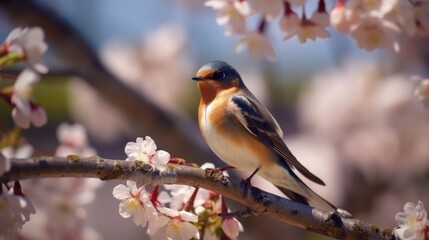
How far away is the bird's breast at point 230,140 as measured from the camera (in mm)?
1903

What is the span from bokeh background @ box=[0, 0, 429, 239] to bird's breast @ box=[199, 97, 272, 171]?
0.74 m

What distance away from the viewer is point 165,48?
404 centimetres

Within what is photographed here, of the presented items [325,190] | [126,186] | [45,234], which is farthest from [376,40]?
[325,190]

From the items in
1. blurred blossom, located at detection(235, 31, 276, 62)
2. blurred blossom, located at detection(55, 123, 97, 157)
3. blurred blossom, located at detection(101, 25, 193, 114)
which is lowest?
blurred blossom, located at detection(55, 123, 97, 157)

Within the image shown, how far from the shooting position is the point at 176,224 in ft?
4.87

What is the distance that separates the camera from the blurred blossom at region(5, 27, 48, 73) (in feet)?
4.34

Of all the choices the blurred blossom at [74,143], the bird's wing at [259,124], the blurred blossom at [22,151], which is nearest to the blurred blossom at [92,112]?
the blurred blossom at [74,143]

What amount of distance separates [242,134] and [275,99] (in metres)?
1.80

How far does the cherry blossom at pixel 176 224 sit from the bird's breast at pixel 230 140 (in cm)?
41

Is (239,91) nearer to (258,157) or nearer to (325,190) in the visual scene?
(258,157)

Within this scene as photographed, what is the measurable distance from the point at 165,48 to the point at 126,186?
2.62 meters

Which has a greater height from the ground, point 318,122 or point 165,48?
point 165,48

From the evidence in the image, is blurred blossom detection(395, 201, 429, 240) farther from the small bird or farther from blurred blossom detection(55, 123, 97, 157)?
blurred blossom detection(55, 123, 97, 157)

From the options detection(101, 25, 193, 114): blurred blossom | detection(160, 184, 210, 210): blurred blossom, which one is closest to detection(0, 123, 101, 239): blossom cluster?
detection(160, 184, 210, 210): blurred blossom
